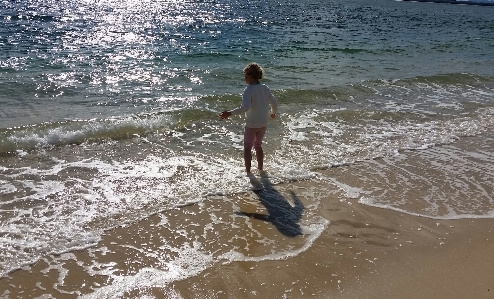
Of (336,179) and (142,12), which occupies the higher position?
(142,12)

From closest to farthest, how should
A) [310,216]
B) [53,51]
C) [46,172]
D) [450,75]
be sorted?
[310,216]
[46,172]
[450,75]
[53,51]

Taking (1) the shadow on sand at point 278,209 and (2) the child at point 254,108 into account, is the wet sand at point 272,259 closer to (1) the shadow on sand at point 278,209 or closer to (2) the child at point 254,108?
(1) the shadow on sand at point 278,209

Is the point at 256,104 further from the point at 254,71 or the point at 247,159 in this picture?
the point at 247,159

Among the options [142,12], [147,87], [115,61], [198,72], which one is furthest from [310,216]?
[142,12]

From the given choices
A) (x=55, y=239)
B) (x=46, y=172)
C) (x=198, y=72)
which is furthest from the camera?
(x=198, y=72)

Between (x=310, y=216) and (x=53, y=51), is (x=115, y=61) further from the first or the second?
(x=310, y=216)

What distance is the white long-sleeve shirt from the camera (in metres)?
6.52

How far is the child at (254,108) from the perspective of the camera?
6488 mm

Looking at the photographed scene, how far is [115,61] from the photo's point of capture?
52.6 ft

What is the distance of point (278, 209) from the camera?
18.6 ft

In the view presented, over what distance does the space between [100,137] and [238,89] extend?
5.49 meters

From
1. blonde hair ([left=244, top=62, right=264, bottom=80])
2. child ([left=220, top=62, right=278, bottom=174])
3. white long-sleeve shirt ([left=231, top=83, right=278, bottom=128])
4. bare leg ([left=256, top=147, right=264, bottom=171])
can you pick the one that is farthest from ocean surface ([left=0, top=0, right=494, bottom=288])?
blonde hair ([left=244, top=62, right=264, bottom=80])

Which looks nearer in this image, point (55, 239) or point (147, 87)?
point (55, 239)

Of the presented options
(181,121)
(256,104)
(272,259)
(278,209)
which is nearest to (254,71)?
(256,104)
